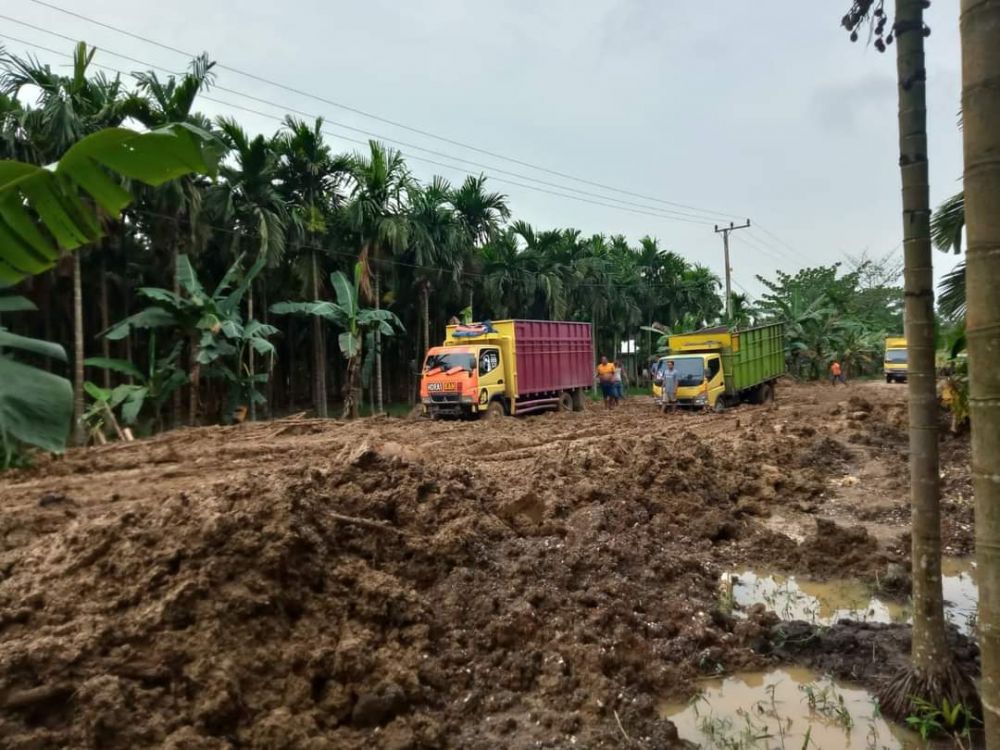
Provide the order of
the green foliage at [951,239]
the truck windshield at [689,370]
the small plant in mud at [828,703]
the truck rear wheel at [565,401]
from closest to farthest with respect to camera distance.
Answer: the small plant in mud at [828,703] < the green foliage at [951,239] < the truck windshield at [689,370] < the truck rear wheel at [565,401]

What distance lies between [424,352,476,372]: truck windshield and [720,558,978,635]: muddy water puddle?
40.6 ft

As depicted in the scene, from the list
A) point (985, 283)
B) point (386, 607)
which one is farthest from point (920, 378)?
point (386, 607)

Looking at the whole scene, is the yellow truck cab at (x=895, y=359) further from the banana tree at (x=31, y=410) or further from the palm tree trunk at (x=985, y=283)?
the banana tree at (x=31, y=410)

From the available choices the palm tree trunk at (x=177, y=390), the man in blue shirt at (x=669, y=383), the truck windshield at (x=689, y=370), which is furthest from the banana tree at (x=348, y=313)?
the truck windshield at (x=689, y=370)

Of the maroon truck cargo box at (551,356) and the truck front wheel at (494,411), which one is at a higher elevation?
the maroon truck cargo box at (551,356)

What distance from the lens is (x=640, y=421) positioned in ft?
60.6

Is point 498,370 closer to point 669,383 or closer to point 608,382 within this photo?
point 669,383

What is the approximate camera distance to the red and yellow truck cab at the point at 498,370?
1844 cm

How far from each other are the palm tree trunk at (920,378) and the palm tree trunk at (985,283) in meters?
1.93

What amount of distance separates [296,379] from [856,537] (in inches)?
1104

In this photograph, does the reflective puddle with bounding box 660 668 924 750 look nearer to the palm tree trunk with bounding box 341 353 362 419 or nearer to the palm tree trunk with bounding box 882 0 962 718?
the palm tree trunk with bounding box 882 0 962 718

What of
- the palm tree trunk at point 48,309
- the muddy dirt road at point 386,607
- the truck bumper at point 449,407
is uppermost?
the palm tree trunk at point 48,309

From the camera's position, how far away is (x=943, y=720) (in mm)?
3787

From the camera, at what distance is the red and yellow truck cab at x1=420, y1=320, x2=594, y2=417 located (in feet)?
60.5
